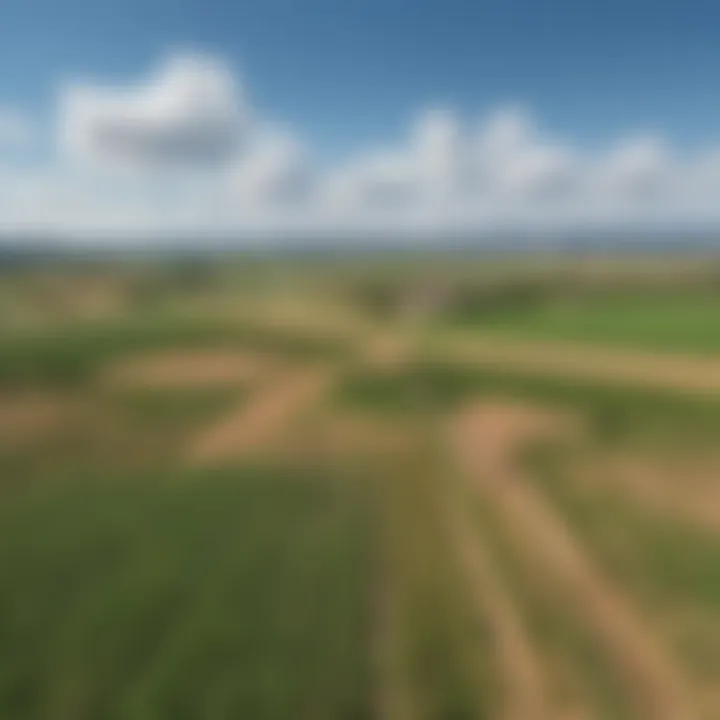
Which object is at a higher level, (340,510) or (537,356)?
(340,510)

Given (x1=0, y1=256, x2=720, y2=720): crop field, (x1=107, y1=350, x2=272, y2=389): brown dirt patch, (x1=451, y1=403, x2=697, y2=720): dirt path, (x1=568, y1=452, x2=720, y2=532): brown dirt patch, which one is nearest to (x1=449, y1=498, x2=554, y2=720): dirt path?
(x1=0, y1=256, x2=720, y2=720): crop field

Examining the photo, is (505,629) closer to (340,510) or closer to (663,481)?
(340,510)

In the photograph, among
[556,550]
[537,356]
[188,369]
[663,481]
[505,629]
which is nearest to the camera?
[505,629]

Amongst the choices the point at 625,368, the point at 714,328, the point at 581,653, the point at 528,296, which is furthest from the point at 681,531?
the point at 528,296

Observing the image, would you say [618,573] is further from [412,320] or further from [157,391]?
[412,320]

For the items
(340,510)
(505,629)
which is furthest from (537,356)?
(505,629)

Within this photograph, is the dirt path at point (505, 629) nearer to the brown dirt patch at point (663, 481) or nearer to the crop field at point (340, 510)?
the crop field at point (340, 510)

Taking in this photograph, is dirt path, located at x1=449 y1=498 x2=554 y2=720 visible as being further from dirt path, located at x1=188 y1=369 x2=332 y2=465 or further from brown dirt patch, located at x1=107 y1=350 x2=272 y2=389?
brown dirt patch, located at x1=107 y1=350 x2=272 y2=389
